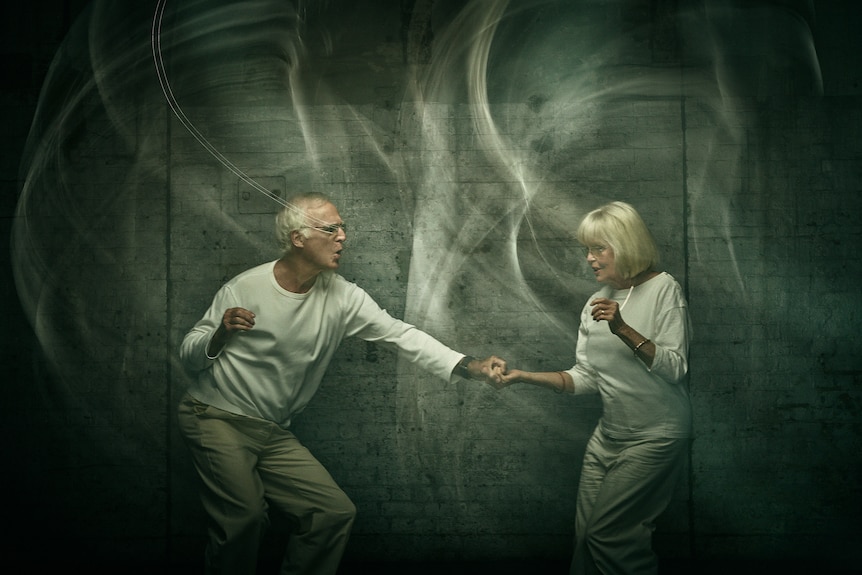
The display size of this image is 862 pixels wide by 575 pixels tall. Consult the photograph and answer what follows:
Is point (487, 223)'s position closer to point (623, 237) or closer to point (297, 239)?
point (623, 237)

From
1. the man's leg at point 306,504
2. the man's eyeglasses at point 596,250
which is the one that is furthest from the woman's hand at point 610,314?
the man's leg at point 306,504

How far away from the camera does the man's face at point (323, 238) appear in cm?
443

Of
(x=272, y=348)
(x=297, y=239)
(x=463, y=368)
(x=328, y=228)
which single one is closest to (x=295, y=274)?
(x=297, y=239)

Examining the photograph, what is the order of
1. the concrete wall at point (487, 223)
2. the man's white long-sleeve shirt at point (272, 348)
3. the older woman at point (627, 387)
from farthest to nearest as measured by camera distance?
the concrete wall at point (487, 223) < the man's white long-sleeve shirt at point (272, 348) < the older woman at point (627, 387)

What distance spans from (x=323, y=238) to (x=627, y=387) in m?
2.05

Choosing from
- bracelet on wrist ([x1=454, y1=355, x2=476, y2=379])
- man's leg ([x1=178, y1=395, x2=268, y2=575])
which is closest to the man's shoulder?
man's leg ([x1=178, y1=395, x2=268, y2=575])

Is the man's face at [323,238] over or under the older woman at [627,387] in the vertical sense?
over

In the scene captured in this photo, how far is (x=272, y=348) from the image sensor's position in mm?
4270

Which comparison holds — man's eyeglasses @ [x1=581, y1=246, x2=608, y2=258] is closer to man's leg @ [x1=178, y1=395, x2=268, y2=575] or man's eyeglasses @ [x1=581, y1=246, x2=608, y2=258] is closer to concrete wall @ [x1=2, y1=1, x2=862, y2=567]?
concrete wall @ [x1=2, y1=1, x2=862, y2=567]

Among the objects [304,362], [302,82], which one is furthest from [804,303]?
[302,82]

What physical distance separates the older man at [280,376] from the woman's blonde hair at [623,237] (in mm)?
970

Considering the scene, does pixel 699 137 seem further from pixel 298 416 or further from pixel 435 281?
pixel 298 416

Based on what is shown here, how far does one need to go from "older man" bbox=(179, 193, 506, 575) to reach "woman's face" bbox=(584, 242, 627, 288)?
843 mm

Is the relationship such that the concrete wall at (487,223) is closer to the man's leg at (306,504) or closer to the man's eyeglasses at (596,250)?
the man's eyeglasses at (596,250)
